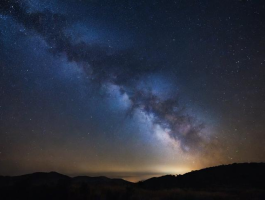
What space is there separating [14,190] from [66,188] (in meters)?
4.19

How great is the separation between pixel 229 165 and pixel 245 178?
14675 mm

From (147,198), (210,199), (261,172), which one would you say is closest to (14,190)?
(147,198)

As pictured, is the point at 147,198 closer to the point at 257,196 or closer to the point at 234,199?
the point at 234,199

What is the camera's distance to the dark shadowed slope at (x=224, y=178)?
3759 cm

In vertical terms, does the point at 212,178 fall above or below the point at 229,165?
below

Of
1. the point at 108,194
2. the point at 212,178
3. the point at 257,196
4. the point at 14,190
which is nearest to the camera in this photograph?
the point at 14,190

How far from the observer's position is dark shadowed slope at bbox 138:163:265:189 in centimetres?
3759

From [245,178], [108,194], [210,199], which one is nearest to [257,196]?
[210,199]

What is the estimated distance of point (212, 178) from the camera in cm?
4431

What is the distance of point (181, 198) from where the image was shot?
1864 cm

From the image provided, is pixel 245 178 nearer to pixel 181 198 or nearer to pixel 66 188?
pixel 181 198

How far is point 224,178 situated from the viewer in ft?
141

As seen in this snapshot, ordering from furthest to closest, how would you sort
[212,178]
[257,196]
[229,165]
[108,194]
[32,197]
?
[229,165], [212,178], [257,196], [108,194], [32,197]

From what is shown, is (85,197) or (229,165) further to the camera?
(229,165)
